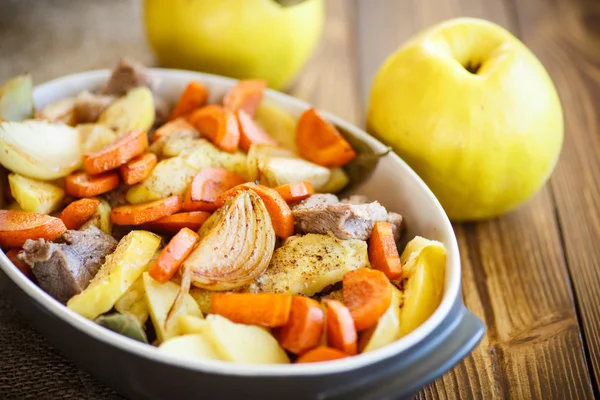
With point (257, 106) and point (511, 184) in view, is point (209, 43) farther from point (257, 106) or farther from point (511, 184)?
point (511, 184)

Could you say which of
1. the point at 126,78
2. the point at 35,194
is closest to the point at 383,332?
the point at 35,194

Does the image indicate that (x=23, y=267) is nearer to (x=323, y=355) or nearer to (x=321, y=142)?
(x=323, y=355)

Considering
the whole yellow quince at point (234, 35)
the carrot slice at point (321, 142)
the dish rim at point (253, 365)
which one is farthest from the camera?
the whole yellow quince at point (234, 35)

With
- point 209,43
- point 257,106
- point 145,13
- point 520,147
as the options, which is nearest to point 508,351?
point 520,147

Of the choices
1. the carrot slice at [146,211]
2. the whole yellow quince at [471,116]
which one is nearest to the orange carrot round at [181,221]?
the carrot slice at [146,211]

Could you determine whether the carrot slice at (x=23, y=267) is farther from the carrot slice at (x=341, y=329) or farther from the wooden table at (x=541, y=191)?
the carrot slice at (x=341, y=329)

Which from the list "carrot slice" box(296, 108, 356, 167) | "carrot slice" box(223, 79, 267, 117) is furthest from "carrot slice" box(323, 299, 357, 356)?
"carrot slice" box(223, 79, 267, 117)

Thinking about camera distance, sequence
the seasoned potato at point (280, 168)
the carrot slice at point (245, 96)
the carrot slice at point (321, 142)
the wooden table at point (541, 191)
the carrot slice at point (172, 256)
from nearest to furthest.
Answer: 1. the carrot slice at point (172, 256)
2. the wooden table at point (541, 191)
3. the seasoned potato at point (280, 168)
4. the carrot slice at point (321, 142)
5. the carrot slice at point (245, 96)
